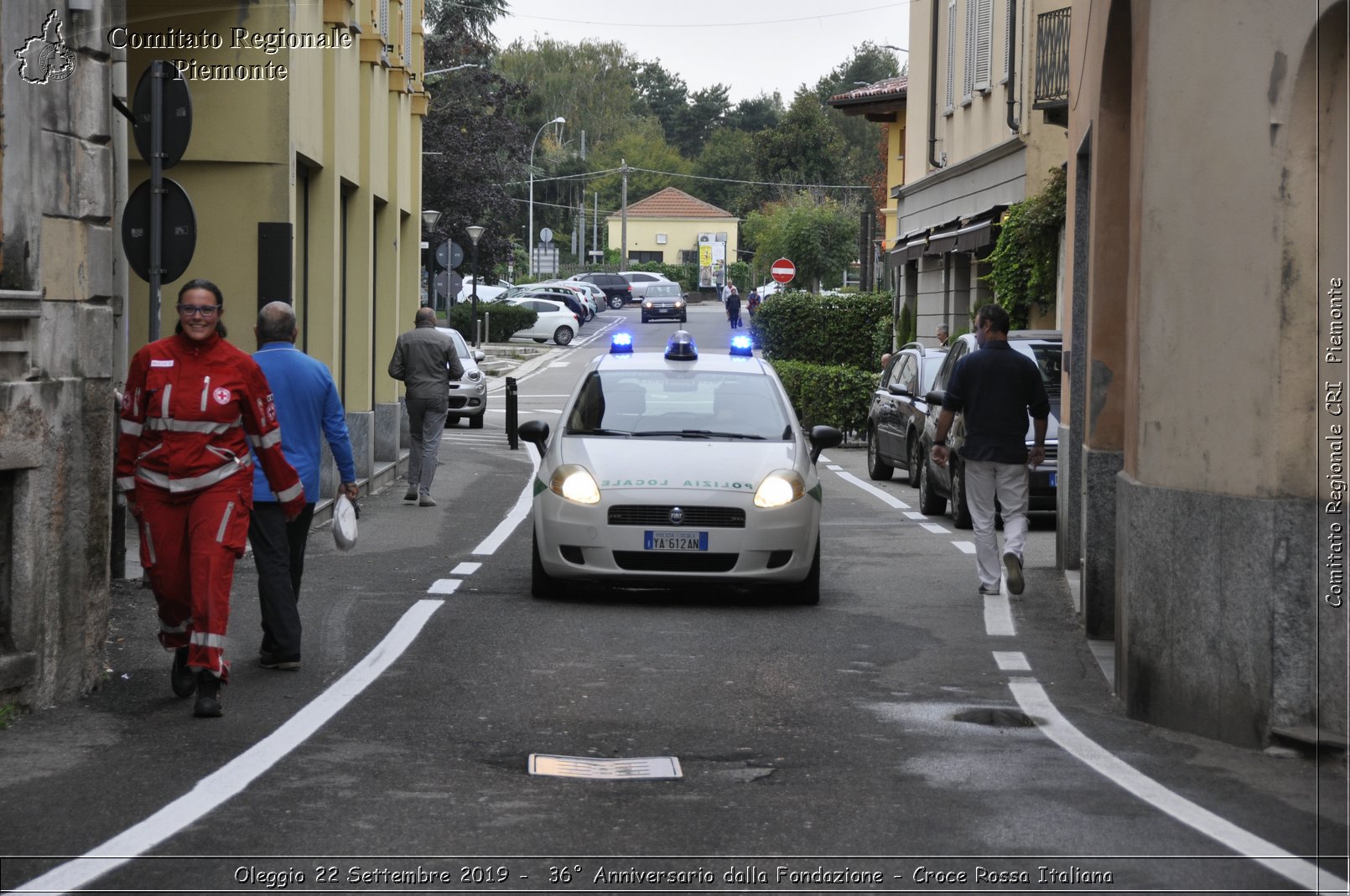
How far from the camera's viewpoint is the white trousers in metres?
12.3

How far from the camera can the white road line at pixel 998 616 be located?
35.7 ft

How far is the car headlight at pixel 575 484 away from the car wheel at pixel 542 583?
0.36 meters

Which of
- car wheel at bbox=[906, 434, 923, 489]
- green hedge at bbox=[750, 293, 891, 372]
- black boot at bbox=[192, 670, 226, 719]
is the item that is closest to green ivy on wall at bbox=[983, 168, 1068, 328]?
car wheel at bbox=[906, 434, 923, 489]

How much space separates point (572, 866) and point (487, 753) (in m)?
1.71

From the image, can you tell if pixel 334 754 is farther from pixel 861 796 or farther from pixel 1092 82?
pixel 1092 82

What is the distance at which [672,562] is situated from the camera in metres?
11.3

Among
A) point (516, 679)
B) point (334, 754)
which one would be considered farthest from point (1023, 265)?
point (334, 754)

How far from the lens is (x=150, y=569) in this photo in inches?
320

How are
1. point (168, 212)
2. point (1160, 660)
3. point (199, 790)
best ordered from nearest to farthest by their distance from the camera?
1. point (199, 790)
2. point (1160, 660)
3. point (168, 212)

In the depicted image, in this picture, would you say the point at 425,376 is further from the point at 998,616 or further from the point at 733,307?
the point at 733,307

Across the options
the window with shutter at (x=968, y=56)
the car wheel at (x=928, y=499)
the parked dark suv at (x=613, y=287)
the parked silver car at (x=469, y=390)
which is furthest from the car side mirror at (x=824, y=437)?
the parked dark suv at (x=613, y=287)

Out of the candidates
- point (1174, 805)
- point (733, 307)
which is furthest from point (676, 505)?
point (733, 307)

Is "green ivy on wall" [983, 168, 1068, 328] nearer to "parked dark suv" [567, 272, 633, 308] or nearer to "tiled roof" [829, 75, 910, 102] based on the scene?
"tiled roof" [829, 75, 910, 102]

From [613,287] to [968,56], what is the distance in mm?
60884
